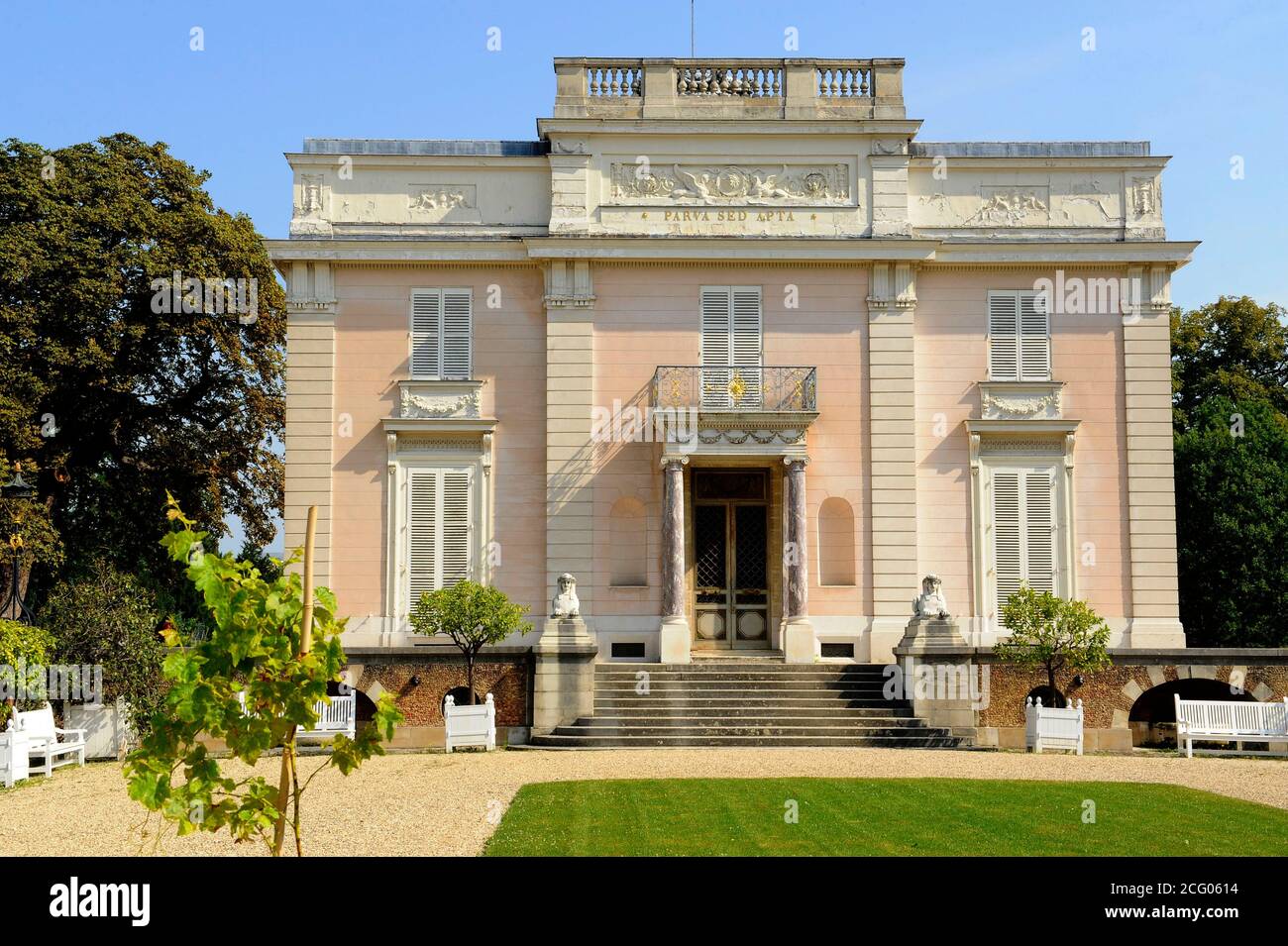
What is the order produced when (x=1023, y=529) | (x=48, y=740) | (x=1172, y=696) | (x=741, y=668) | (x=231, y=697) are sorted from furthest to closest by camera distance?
1. (x=1023, y=529)
2. (x=1172, y=696)
3. (x=741, y=668)
4. (x=48, y=740)
5. (x=231, y=697)

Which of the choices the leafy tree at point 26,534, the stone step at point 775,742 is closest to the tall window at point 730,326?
the stone step at point 775,742

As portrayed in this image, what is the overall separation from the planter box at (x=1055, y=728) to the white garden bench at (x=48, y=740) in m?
13.6

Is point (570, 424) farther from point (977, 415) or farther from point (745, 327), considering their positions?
point (977, 415)

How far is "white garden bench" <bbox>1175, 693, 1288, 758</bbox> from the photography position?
1920 cm

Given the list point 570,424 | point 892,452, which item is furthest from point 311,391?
point 892,452

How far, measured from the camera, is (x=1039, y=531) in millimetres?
24062

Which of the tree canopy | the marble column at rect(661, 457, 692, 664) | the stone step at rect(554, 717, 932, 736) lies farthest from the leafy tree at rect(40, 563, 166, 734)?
the tree canopy

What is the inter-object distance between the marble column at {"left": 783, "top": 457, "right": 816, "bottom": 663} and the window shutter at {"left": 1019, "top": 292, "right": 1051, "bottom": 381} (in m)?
4.89

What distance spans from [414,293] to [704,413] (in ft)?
19.8

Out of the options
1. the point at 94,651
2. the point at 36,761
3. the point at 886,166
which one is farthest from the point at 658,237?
the point at 36,761

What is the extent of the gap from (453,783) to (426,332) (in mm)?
11322

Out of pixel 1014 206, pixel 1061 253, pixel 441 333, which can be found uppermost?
pixel 1014 206
